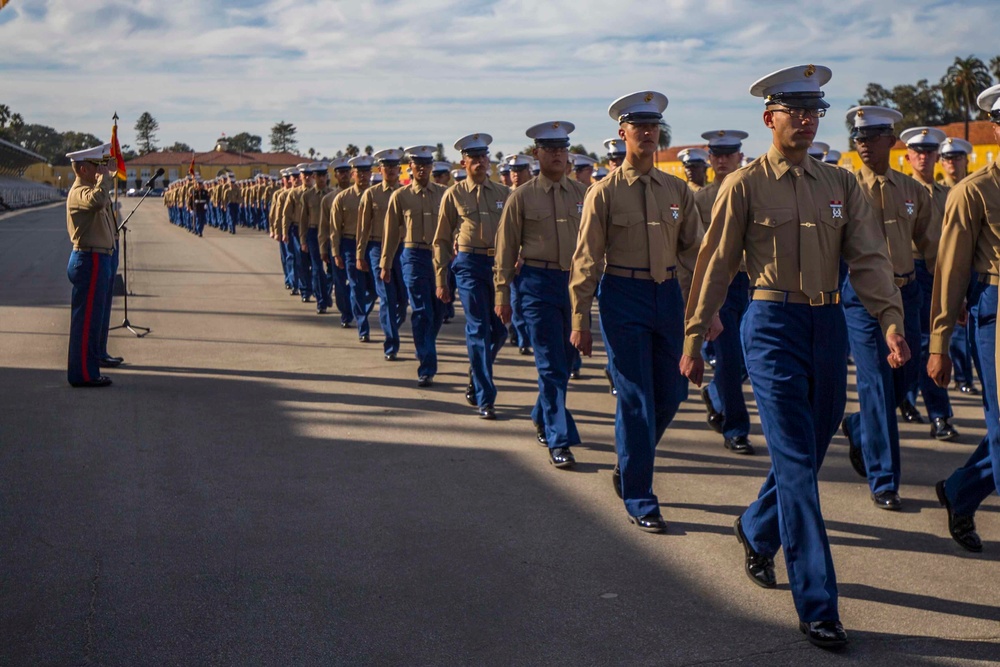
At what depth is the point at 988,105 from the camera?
18.6ft

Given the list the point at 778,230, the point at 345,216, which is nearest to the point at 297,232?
the point at 345,216

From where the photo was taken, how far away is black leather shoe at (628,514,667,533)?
6.02m

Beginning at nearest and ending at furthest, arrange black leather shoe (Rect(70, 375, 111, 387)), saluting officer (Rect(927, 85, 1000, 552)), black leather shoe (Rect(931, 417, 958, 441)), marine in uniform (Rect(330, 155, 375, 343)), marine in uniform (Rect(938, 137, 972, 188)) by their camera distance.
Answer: saluting officer (Rect(927, 85, 1000, 552)) → black leather shoe (Rect(931, 417, 958, 441)) → marine in uniform (Rect(938, 137, 972, 188)) → black leather shoe (Rect(70, 375, 111, 387)) → marine in uniform (Rect(330, 155, 375, 343))

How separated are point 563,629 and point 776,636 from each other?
0.86 meters

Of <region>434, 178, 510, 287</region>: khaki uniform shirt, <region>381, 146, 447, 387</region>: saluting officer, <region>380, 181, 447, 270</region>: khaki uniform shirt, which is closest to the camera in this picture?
<region>434, 178, 510, 287</region>: khaki uniform shirt

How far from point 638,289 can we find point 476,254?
3.29m

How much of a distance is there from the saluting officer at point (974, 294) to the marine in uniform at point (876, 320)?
2.16ft

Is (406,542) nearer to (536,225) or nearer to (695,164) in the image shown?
(536,225)

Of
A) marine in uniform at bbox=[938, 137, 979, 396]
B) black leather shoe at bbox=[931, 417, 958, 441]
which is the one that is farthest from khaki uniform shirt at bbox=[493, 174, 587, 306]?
marine in uniform at bbox=[938, 137, 979, 396]

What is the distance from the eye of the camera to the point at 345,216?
14148 mm

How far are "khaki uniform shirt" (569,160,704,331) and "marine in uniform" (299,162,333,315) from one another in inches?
421

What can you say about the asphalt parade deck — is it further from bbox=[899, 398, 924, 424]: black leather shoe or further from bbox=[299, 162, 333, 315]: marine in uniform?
bbox=[299, 162, 333, 315]: marine in uniform

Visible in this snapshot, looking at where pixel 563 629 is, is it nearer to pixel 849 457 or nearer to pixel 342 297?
pixel 849 457

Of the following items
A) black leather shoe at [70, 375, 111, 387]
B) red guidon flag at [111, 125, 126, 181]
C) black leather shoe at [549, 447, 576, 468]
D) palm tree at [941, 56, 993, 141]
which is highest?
palm tree at [941, 56, 993, 141]
